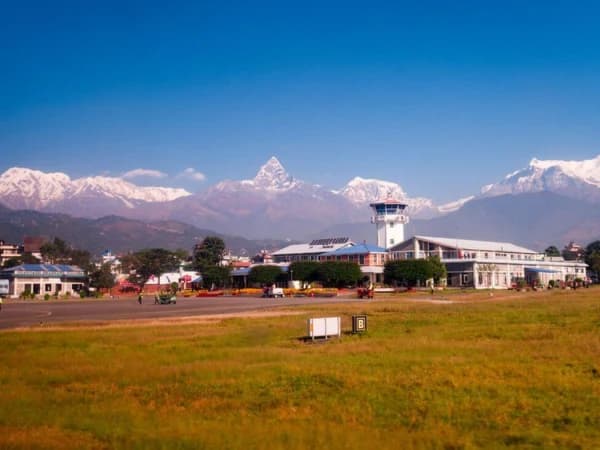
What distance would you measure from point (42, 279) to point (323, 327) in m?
119

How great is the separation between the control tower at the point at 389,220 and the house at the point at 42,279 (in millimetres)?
75830

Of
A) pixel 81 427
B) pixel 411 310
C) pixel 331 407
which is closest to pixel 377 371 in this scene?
pixel 331 407

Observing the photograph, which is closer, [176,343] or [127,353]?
[127,353]

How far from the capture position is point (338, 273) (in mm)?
126938

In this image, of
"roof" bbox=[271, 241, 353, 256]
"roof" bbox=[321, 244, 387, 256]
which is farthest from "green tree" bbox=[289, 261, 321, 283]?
"roof" bbox=[271, 241, 353, 256]

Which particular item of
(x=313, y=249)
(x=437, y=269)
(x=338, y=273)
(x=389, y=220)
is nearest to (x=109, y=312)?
(x=338, y=273)

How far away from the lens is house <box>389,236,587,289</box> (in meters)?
129

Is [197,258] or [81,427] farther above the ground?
[197,258]

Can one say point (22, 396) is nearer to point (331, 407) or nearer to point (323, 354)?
point (331, 407)

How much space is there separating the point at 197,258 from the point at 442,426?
172m

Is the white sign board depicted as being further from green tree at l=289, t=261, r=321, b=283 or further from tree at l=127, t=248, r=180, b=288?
tree at l=127, t=248, r=180, b=288

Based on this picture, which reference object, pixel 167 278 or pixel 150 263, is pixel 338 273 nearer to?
pixel 150 263

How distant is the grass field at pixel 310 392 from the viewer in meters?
15.6

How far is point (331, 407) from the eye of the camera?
723 inches
